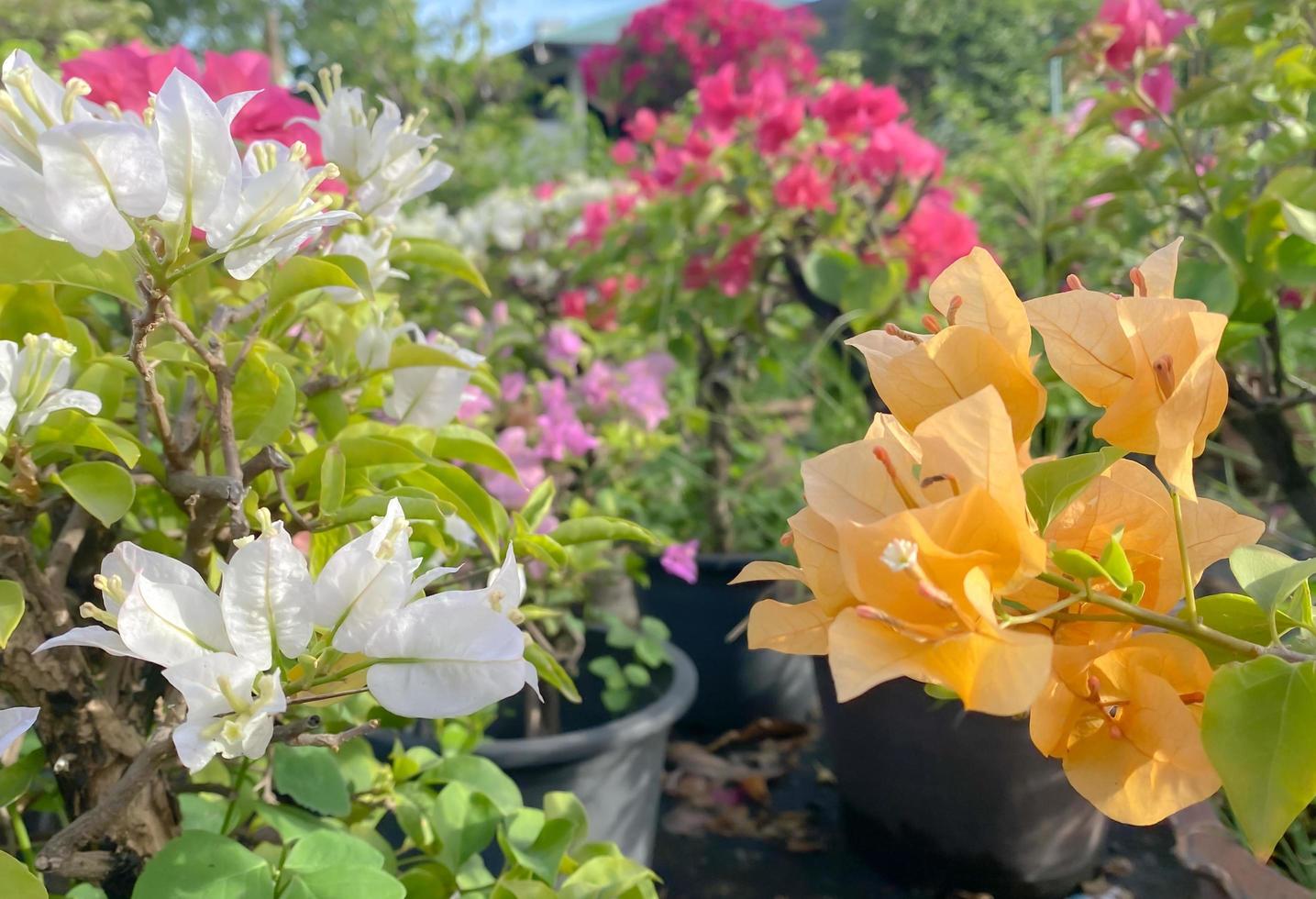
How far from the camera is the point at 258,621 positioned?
33 cm

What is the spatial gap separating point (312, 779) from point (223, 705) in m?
0.27

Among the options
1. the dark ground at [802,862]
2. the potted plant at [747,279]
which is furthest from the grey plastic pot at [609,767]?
the potted plant at [747,279]

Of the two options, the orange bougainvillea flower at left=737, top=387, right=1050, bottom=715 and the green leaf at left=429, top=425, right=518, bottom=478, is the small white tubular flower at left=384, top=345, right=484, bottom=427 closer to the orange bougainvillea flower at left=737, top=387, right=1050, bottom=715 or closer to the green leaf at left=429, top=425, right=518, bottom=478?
the green leaf at left=429, top=425, right=518, bottom=478

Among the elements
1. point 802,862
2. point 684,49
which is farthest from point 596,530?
point 684,49

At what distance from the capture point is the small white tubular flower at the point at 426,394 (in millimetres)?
579

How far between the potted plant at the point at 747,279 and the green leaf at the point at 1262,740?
3.52 feet

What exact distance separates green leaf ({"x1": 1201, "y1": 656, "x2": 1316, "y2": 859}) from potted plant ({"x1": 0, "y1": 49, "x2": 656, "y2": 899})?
227mm

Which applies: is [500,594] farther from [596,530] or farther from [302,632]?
[596,530]

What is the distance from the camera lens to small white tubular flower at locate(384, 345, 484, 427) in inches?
22.8

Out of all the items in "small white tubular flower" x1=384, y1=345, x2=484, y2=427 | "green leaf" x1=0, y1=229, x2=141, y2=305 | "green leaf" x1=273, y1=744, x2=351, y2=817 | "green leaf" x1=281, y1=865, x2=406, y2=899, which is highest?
"green leaf" x1=0, y1=229, x2=141, y2=305

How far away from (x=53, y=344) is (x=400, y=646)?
216 mm

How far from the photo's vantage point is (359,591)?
1.10 feet

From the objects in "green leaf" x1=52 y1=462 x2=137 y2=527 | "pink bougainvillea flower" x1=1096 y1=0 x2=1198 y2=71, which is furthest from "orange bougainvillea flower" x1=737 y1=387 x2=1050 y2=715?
"pink bougainvillea flower" x1=1096 y1=0 x2=1198 y2=71

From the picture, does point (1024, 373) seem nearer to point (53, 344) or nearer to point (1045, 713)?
point (1045, 713)
